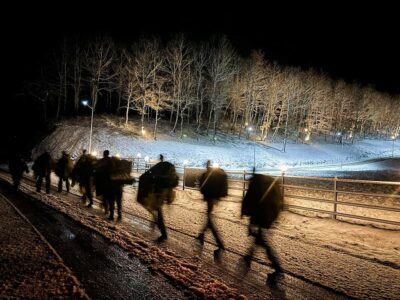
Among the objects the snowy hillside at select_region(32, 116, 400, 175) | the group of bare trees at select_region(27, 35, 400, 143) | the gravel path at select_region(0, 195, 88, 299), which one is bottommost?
the snowy hillside at select_region(32, 116, 400, 175)

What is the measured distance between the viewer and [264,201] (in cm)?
643

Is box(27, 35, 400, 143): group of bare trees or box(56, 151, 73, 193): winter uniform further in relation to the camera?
box(27, 35, 400, 143): group of bare trees

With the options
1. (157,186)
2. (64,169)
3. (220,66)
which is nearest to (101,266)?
(157,186)

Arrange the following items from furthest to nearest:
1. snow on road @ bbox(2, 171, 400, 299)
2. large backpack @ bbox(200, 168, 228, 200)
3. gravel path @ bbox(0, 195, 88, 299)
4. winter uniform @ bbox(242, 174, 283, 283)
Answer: large backpack @ bbox(200, 168, 228, 200) → winter uniform @ bbox(242, 174, 283, 283) → snow on road @ bbox(2, 171, 400, 299) → gravel path @ bbox(0, 195, 88, 299)

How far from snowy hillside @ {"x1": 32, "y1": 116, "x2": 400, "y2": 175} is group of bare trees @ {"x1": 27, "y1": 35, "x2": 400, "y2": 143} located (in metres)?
2.34

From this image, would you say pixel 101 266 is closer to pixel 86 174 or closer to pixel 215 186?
pixel 215 186

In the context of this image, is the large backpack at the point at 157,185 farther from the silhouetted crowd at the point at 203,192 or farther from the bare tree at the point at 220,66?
the bare tree at the point at 220,66

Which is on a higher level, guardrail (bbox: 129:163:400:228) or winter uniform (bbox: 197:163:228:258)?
winter uniform (bbox: 197:163:228:258)

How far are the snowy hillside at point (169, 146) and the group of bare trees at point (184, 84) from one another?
2340 mm

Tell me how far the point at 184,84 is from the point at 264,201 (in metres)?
44.8

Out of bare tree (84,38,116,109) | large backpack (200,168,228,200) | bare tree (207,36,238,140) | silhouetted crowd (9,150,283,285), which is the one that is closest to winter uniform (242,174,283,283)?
silhouetted crowd (9,150,283,285)

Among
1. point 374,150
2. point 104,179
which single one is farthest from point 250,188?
point 374,150

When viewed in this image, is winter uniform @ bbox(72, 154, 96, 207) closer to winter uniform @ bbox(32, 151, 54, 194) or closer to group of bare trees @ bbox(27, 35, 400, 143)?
winter uniform @ bbox(32, 151, 54, 194)

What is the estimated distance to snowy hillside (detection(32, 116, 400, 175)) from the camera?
3906 centimetres
